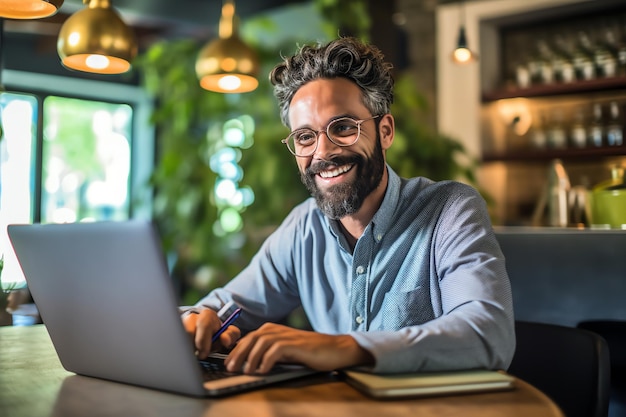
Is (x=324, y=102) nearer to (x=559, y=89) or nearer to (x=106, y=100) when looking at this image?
(x=559, y=89)

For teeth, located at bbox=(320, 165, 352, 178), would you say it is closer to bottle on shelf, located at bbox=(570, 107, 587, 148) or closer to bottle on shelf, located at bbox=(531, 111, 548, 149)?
bottle on shelf, located at bbox=(570, 107, 587, 148)

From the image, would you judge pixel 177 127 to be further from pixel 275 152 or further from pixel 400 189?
pixel 400 189

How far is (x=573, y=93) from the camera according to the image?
441cm

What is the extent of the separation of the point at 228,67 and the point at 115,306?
195 cm

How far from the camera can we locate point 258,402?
2.92 feet

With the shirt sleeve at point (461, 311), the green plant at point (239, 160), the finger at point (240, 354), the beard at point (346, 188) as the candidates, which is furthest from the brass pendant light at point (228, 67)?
the finger at point (240, 354)

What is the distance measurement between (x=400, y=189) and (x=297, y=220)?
27cm

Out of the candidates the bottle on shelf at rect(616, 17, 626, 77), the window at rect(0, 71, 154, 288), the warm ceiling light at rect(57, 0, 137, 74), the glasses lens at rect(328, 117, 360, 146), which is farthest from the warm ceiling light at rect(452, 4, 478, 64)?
the window at rect(0, 71, 154, 288)

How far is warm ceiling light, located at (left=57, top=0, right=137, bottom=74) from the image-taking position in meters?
1.97

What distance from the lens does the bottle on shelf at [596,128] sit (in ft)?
14.0

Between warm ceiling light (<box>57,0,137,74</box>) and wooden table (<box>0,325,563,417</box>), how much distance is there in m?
1.18

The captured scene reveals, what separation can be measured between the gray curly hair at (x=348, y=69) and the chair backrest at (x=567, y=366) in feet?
2.01

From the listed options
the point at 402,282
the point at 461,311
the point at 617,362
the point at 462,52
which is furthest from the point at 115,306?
the point at 462,52

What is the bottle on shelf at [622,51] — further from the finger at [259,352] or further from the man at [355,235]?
the finger at [259,352]
